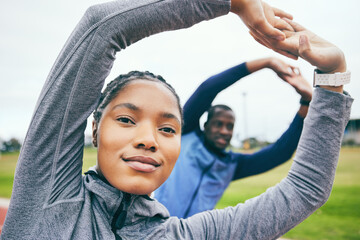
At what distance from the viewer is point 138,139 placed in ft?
3.30

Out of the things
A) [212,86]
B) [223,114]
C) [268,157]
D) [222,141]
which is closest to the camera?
[212,86]

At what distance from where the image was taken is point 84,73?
3.08 ft

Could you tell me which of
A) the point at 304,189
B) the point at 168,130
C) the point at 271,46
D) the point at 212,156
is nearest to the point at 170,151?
the point at 168,130

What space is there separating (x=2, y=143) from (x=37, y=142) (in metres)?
46.9

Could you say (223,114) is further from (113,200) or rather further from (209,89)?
(113,200)

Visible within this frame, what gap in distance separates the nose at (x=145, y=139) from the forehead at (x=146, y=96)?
3.0 inches

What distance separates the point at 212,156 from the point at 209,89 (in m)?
0.60

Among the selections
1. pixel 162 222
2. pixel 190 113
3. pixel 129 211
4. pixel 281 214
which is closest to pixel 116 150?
pixel 129 211

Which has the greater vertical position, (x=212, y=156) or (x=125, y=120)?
(x=125, y=120)

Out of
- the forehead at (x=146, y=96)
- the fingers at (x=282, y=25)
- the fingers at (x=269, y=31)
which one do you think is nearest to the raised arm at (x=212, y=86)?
the fingers at (x=282, y=25)

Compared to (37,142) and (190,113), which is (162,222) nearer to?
(37,142)

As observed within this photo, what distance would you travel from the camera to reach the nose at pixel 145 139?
1.00 meters

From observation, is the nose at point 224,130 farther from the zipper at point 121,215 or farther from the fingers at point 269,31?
the zipper at point 121,215

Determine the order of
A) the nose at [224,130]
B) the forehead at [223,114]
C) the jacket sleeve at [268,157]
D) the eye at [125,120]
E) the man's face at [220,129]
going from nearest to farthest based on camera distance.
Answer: the eye at [125,120] < the jacket sleeve at [268,157] < the man's face at [220,129] < the nose at [224,130] < the forehead at [223,114]
